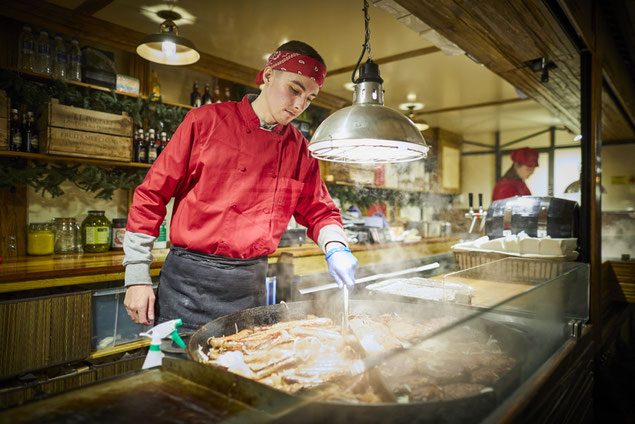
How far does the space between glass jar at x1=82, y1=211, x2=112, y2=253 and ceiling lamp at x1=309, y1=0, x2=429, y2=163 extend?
256 cm

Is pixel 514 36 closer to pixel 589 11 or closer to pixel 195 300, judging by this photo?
pixel 589 11

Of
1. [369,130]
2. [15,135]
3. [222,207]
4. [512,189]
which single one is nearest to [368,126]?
[369,130]

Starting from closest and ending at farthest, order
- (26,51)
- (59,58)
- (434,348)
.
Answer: (434,348), (26,51), (59,58)

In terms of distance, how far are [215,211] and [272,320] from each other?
519 mm

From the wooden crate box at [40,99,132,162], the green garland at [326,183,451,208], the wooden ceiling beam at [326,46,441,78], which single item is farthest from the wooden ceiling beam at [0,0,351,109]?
the green garland at [326,183,451,208]

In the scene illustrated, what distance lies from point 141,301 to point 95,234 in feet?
7.21

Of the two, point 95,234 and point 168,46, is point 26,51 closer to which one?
point 168,46

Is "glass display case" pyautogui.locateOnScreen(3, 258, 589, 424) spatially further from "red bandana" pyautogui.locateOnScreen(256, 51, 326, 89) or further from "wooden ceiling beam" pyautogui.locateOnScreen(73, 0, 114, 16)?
"wooden ceiling beam" pyautogui.locateOnScreen(73, 0, 114, 16)

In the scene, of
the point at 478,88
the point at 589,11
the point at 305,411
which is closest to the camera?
the point at 305,411

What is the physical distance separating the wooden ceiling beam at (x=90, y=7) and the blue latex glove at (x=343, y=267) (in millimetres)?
2865

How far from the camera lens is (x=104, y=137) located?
3.34 metres

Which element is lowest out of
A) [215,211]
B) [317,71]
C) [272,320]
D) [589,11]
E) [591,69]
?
[272,320]

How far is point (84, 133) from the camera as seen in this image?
127 inches

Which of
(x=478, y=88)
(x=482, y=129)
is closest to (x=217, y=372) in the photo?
(x=478, y=88)
